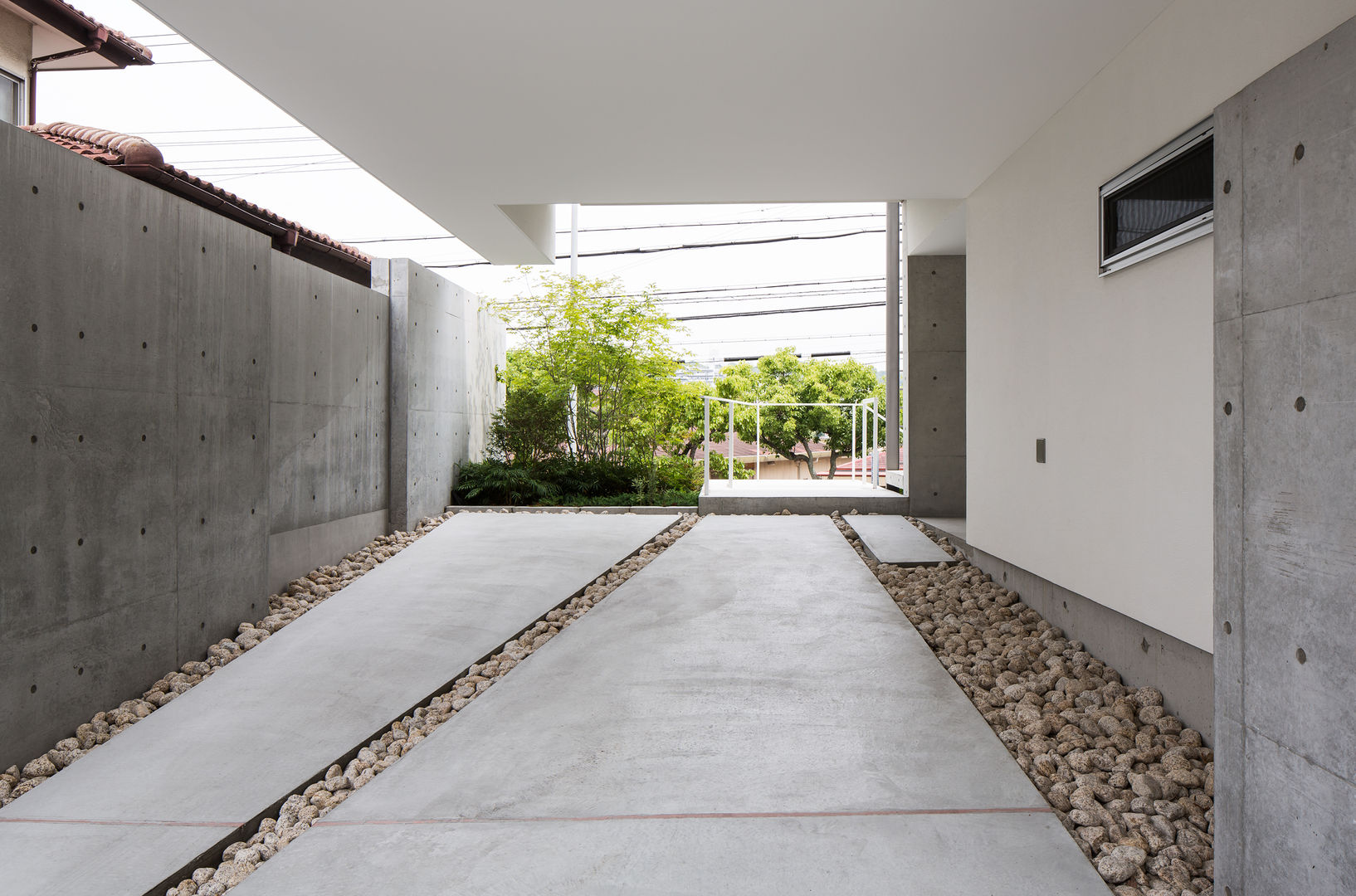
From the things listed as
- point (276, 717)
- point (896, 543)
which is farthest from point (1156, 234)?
point (276, 717)

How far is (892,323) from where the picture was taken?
7.63 m

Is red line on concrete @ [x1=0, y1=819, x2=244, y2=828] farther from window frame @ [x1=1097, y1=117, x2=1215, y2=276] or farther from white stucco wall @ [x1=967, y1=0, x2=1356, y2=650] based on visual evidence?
window frame @ [x1=1097, y1=117, x2=1215, y2=276]

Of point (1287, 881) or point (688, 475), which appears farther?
point (688, 475)

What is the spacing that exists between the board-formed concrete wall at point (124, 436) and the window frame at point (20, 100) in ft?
12.1

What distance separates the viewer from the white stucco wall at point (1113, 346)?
8.50 ft

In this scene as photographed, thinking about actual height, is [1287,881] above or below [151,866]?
above

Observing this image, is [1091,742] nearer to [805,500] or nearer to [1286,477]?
[1286,477]

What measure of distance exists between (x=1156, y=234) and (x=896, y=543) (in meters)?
3.16

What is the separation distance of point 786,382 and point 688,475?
1232cm

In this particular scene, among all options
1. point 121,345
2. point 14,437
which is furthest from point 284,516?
point 14,437

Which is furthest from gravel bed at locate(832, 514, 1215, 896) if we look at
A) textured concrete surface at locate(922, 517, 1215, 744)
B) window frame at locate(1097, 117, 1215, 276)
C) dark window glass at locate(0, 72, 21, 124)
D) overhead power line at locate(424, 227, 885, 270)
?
overhead power line at locate(424, 227, 885, 270)

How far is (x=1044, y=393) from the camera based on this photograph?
3934mm

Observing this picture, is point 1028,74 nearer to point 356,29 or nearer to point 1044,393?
point 1044,393

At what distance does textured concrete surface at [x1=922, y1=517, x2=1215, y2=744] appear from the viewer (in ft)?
8.63
